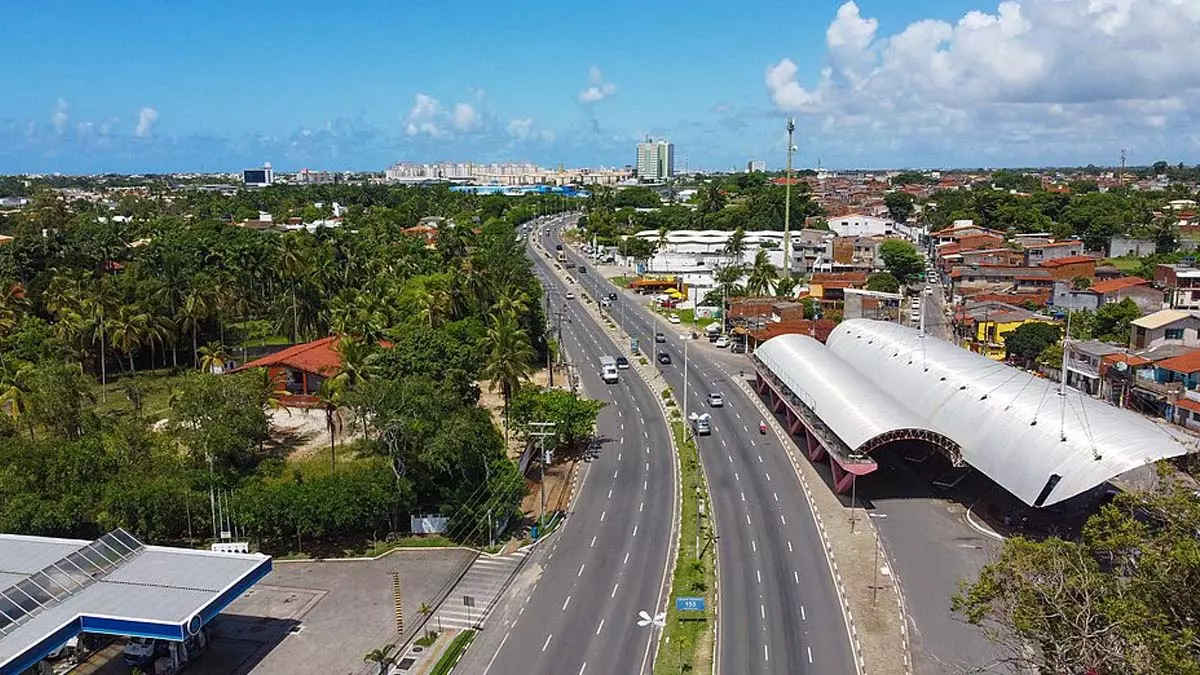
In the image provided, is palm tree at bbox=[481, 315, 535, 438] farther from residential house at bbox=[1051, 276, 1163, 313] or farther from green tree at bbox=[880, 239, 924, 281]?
green tree at bbox=[880, 239, 924, 281]

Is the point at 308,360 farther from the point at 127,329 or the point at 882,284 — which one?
the point at 882,284

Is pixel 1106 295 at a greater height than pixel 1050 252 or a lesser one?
lesser

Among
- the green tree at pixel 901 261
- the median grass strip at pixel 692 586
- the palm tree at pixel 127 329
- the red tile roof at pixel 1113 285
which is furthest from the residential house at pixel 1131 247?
the palm tree at pixel 127 329

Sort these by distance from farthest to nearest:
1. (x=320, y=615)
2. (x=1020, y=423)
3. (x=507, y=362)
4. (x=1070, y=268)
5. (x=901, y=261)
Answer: (x=901, y=261)
(x=1070, y=268)
(x=507, y=362)
(x=1020, y=423)
(x=320, y=615)

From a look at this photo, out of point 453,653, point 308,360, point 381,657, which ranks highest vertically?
point 308,360

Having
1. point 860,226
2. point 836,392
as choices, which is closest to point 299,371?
point 836,392

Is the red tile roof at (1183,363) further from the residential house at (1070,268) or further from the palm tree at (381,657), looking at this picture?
the palm tree at (381,657)

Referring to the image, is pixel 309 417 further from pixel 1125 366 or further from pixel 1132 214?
pixel 1132 214

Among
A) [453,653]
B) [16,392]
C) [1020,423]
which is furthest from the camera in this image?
[16,392]
